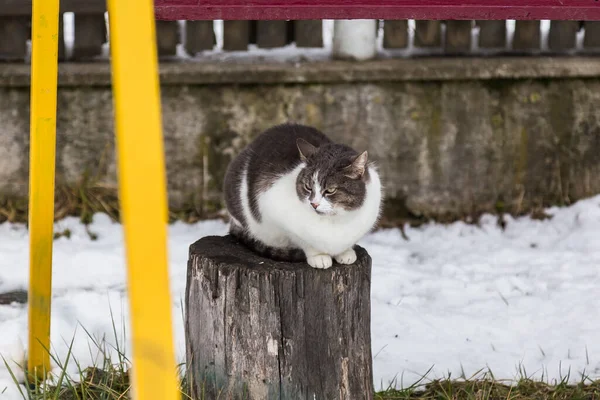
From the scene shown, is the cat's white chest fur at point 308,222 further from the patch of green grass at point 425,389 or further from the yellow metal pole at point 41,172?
the yellow metal pole at point 41,172

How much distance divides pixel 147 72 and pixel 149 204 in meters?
0.18

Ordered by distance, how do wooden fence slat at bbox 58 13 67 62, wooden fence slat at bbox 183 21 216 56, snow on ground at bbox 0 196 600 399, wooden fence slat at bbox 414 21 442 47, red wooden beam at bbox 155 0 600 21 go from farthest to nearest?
wooden fence slat at bbox 414 21 442 47, wooden fence slat at bbox 183 21 216 56, wooden fence slat at bbox 58 13 67 62, snow on ground at bbox 0 196 600 399, red wooden beam at bbox 155 0 600 21

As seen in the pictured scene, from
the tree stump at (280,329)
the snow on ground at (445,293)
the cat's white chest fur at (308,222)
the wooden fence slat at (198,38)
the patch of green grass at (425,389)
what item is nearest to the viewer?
the tree stump at (280,329)

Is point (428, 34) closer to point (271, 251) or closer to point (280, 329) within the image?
point (271, 251)

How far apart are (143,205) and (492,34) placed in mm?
3640

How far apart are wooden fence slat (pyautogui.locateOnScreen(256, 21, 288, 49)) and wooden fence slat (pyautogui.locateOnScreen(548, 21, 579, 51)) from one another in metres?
1.41

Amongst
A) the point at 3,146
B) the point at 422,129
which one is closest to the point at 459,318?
the point at 422,129

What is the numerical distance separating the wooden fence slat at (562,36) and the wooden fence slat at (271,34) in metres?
1.41

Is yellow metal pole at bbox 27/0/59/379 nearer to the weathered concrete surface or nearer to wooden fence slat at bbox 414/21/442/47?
the weathered concrete surface

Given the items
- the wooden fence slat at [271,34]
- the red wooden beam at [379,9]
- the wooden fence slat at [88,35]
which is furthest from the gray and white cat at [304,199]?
the wooden fence slat at [88,35]

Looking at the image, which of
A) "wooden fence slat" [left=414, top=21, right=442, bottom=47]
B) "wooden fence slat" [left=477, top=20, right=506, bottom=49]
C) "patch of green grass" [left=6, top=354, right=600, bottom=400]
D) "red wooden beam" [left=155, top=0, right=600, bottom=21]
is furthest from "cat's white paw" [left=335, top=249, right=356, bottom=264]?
"wooden fence slat" [left=477, top=20, right=506, bottom=49]

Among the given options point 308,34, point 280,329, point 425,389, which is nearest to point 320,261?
point 280,329

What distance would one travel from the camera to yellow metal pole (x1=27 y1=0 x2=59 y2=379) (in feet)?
7.48

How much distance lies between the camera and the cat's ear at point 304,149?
240cm
